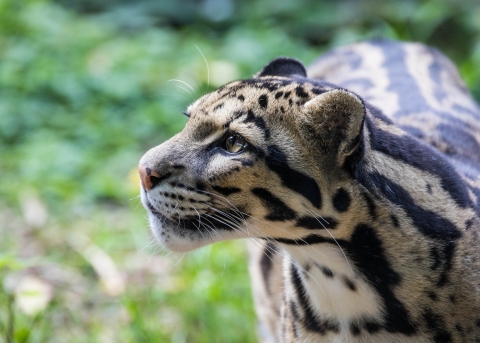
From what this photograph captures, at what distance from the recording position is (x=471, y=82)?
9.41 meters

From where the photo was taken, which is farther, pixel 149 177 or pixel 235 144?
pixel 149 177

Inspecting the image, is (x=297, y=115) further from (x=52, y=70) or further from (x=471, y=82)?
(x=52, y=70)

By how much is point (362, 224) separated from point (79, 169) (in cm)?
572

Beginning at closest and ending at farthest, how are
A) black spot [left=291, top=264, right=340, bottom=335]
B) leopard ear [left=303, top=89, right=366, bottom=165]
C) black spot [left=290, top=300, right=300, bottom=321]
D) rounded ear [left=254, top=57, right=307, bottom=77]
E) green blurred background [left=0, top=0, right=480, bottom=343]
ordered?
leopard ear [left=303, top=89, right=366, bottom=165], black spot [left=291, top=264, right=340, bottom=335], black spot [left=290, top=300, right=300, bottom=321], rounded ear [left=254, top=57, right=307, bottom=77], green blurred background [left=0, top=0, right=480, bottom=343]

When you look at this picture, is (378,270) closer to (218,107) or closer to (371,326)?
(371,326)

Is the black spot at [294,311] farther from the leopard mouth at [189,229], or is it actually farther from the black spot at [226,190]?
the black spot at [226,190]

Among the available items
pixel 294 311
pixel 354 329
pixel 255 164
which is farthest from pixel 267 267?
pixel 255 164

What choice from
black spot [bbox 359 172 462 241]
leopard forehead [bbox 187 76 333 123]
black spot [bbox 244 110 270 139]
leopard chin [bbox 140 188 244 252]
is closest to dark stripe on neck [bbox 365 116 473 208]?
black spot [bbox 359 172 462 241]

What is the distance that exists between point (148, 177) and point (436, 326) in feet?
5.85

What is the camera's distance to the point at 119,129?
9703mm

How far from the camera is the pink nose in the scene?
151 inches

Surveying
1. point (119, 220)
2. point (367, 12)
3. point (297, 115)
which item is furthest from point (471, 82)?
point (297, 115)

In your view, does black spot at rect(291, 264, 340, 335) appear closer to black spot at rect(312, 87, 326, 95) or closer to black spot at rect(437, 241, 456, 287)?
black spot at rect(437, 241, 456, 287)

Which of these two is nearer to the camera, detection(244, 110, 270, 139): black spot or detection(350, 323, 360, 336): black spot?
detection(244, 110, 270, 139): black spot
